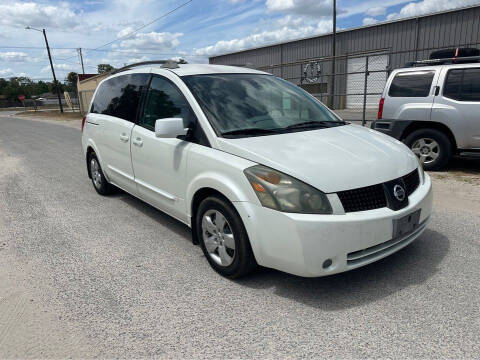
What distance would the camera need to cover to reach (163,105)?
3.95 metres

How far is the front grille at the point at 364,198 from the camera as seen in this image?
2.67 metres

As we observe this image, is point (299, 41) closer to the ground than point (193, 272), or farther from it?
farther from it

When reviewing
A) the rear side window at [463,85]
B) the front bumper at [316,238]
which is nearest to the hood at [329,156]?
the front bumper at [316,238]

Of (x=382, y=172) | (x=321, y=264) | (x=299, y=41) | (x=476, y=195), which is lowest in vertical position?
(x=476, y=195)

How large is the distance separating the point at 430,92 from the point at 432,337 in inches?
214

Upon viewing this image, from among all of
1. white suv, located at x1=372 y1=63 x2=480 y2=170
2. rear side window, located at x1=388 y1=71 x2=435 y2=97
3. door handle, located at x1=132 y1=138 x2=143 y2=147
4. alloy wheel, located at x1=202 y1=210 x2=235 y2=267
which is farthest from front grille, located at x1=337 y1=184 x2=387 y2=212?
rear side window, located at x1=388 y1=71 x2=435 y2=97

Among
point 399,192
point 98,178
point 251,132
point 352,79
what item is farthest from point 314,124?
point 352,79

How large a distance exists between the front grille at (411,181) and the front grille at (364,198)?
356 mm

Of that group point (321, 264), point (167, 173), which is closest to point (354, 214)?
point (321, 264)

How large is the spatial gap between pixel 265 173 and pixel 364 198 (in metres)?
0.74

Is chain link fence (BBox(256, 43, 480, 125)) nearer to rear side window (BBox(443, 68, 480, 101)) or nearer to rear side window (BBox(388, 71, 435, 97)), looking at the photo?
rear side window (BBox(388, 71, 435, 97))

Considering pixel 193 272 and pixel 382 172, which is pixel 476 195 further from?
pixel 193 272

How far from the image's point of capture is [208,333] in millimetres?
2486

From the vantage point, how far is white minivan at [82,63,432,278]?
263cm
